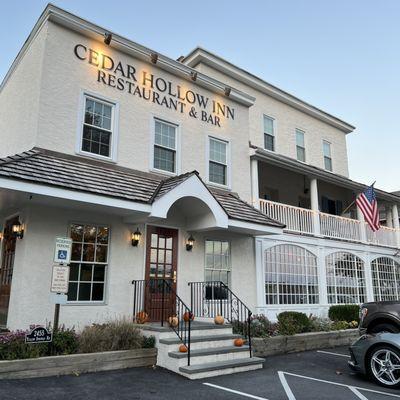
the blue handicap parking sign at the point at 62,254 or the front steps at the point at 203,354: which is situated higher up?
the blue handicap parking sign at the point at 62,254

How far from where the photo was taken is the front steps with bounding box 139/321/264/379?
7977mm

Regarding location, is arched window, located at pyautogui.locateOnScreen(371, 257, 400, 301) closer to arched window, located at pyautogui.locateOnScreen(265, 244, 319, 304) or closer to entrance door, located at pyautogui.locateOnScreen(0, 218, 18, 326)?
arched window, located at pyautogui.locateOnScreen(265, 244, 319, 304)

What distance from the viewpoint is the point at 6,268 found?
991 cm

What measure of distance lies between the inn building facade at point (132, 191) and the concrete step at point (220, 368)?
2701 mm

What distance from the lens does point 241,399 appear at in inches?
250

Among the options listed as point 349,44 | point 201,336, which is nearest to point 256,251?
point 201,336

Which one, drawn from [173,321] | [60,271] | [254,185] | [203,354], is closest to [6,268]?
[60,271]

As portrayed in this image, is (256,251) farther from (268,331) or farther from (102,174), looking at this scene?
(102,174)

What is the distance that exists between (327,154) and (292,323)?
1156 centimetres

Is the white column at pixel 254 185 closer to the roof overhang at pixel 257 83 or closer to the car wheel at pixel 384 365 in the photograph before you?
the roof overhang at pixel 257 83

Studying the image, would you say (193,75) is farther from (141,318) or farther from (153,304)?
(141,318)

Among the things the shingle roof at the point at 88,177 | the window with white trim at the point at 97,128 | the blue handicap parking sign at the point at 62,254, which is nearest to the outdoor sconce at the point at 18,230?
the shingle roof at the point at 88,177

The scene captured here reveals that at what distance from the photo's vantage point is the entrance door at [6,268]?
9320 millimetres

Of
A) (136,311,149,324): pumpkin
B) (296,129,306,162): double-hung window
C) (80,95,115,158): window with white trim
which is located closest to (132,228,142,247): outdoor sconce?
(136,311,149,324): pumpkin
